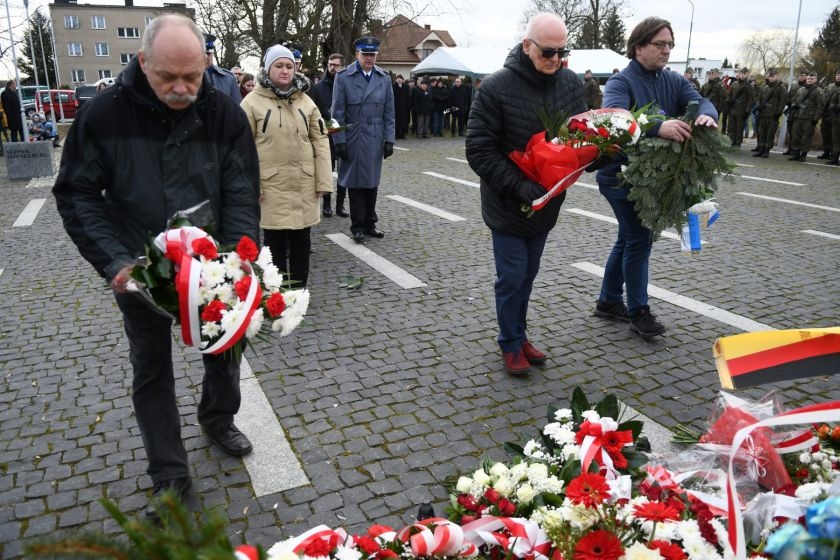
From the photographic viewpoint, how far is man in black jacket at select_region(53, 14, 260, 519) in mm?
2662

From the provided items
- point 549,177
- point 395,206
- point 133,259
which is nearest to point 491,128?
point 549,177

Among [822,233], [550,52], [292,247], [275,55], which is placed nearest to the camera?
[550,52]

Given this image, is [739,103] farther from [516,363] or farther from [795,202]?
[516,363]

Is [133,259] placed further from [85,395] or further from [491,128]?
[491,128]

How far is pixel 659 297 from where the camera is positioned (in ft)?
20.1

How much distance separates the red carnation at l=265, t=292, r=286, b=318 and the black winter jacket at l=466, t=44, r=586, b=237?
72.5 inches

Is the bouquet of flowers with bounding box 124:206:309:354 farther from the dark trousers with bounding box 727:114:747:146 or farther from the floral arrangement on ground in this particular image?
the dark trousers with bounding box 727:114:747:146

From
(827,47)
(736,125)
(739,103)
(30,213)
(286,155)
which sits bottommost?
(30,213)

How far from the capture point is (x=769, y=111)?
1705 centimetres

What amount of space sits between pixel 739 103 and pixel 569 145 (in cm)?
1637

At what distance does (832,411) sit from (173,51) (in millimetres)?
2618

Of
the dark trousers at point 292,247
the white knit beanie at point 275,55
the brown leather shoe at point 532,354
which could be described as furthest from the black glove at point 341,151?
the brown leather shoe at point 532,354

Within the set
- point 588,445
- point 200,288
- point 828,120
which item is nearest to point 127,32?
point 828,120

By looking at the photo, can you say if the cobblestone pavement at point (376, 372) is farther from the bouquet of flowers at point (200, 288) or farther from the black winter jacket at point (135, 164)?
the black winter jacket at point (135, 164)
